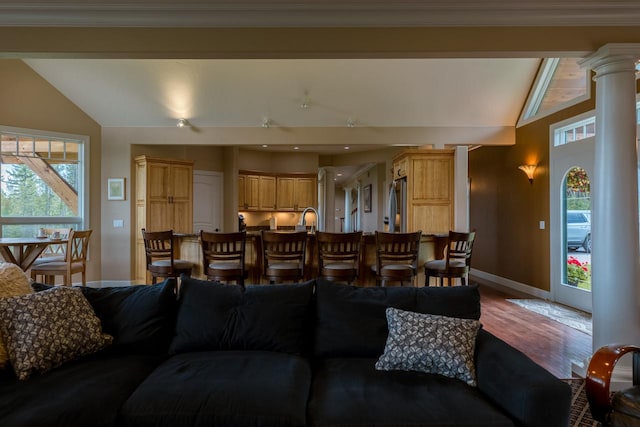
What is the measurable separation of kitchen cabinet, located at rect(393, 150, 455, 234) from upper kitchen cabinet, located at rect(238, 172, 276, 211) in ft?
12.3

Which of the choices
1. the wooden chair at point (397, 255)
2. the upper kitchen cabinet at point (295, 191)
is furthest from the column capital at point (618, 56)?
the upper kitchen cabinet at point (295, 191)

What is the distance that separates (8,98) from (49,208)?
5.38ft

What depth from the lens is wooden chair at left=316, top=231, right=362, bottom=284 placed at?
357cm

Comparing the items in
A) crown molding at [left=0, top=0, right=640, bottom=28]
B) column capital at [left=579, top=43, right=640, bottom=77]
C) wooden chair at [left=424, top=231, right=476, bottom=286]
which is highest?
crown molding at [left=0, top=0, right=640, bottom=28]

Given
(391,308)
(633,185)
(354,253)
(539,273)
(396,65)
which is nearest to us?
(391,308)

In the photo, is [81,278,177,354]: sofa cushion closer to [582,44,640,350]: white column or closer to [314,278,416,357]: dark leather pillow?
[314,278,416,357]: dark leather pillow

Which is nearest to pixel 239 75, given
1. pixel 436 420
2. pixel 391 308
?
pixel 391 308

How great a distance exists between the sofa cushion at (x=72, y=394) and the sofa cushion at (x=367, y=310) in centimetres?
98

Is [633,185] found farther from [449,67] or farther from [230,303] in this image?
[449,67]

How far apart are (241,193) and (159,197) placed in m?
2.25

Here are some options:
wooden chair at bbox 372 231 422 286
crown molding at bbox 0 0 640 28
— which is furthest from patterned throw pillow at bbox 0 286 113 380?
wooden chair at bbox 372 231 422 286

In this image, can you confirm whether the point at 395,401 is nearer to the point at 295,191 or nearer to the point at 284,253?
the point at 284,253

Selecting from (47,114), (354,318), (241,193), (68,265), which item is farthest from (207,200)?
(354,318)

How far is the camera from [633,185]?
262cm
